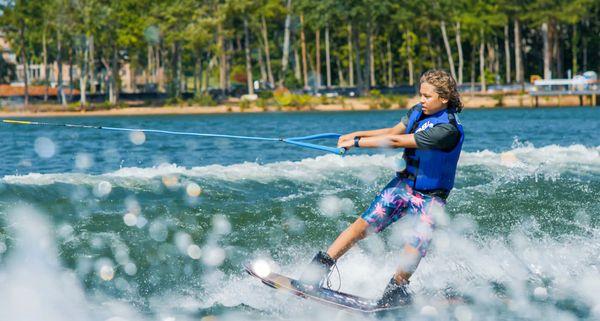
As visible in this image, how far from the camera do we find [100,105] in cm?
6744

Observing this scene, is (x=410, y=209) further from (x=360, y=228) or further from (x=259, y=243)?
(x=259, y=243)

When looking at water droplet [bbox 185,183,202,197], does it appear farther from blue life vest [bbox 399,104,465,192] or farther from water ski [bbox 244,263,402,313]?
blue life vest [bbox 399,104,465,192]

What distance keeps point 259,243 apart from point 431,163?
2.13 meters

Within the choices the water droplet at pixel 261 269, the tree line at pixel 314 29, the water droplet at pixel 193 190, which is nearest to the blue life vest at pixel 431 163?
the water droplet at pixel 261 269

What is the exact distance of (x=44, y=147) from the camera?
2441 centimetres

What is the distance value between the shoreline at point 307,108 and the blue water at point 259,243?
157ft

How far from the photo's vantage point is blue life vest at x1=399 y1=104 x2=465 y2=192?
6977mm

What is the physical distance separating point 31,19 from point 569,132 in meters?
45.2

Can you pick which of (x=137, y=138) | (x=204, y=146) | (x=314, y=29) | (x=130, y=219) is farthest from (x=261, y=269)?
(x=314, y=29)

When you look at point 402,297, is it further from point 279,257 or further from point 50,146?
point 50,146

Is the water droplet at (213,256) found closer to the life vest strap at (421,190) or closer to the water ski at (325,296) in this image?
the water ski at (325,296)

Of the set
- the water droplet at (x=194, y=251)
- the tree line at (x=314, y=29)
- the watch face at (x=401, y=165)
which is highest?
the tree line at (x=314, y=29)

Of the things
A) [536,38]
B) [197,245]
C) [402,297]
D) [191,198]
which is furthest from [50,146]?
[536,38]

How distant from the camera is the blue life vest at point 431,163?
698cm
